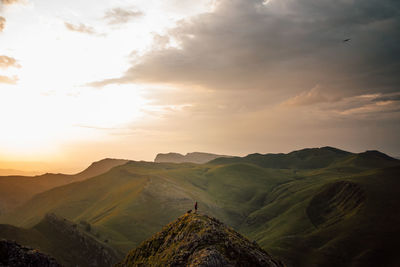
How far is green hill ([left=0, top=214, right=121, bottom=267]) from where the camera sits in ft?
A: 406

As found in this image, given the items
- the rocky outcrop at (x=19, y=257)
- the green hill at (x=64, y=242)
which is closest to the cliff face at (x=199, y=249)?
the rocky outcrop at (x=19, y=257)

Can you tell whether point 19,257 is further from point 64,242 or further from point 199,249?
point 64,242

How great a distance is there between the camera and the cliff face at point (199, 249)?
27.6 metres

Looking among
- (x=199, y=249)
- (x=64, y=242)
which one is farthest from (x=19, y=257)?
(x=64, y=242)

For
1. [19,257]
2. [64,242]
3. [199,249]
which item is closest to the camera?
[199,249]

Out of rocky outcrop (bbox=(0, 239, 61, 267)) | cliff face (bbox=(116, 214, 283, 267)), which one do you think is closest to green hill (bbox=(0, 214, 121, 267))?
rocky outcrop (bbox=(0, 239, 61, 267))

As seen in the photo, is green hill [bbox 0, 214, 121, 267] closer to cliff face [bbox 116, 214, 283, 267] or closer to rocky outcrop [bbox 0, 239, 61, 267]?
rocky outcrop [bbox 0, 239, 61, 267]

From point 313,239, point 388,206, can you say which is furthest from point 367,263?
point 388,206

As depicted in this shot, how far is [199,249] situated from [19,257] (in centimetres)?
2420

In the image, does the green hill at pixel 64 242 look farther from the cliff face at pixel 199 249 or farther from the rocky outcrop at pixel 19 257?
the cliff face at pixel 199 249

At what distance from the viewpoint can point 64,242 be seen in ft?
447

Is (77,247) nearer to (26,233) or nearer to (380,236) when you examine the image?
(26,233)

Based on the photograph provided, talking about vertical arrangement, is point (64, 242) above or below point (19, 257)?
below

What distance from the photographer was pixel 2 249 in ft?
111
